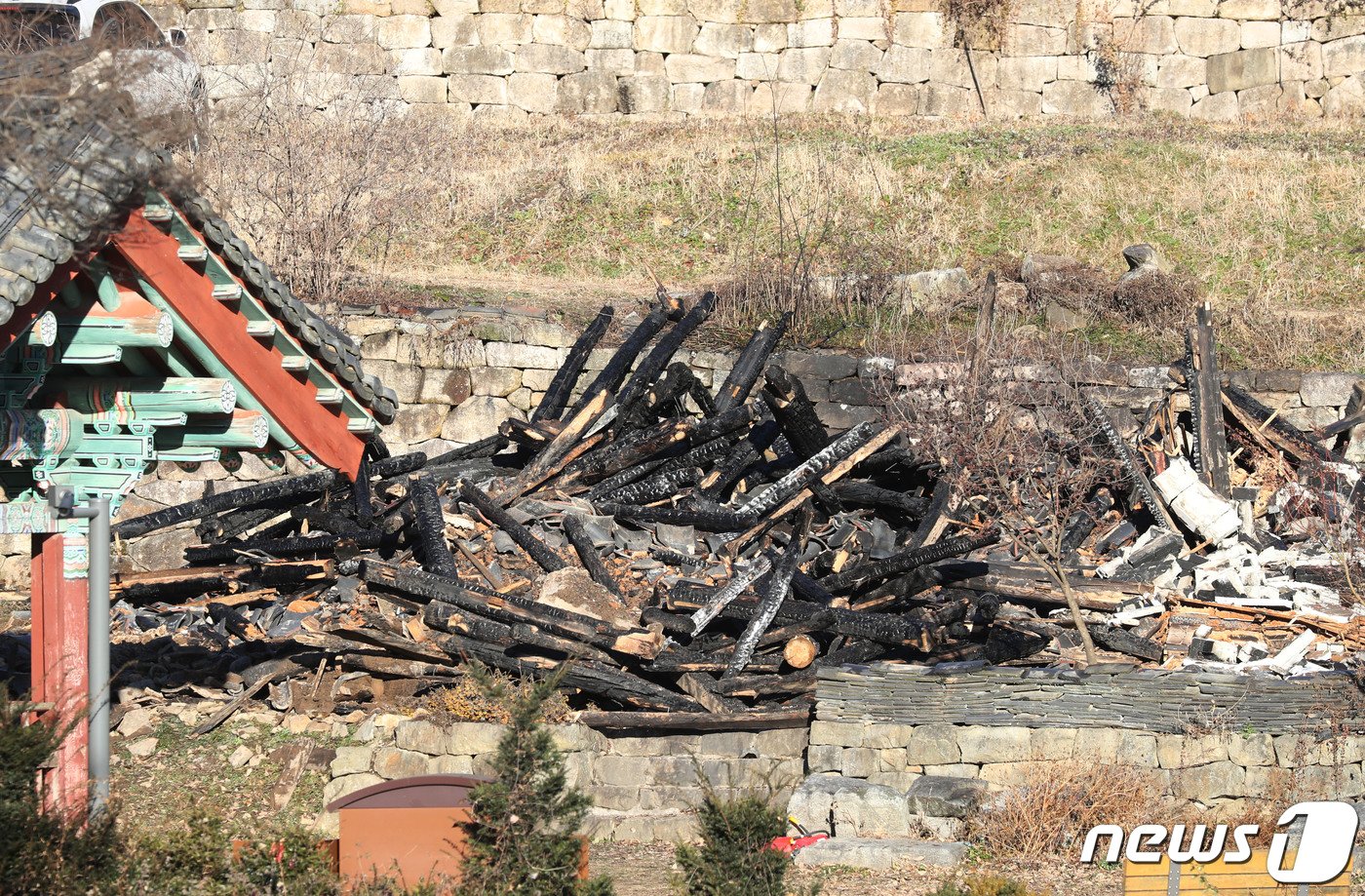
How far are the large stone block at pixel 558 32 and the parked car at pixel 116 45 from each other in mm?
5690

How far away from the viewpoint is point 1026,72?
2589 centimetres

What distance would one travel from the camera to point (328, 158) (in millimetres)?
19312

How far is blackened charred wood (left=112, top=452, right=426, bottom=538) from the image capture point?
43.8 feet

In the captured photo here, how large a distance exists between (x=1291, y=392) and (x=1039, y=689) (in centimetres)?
711

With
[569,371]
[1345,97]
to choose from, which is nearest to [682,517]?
[569,371]

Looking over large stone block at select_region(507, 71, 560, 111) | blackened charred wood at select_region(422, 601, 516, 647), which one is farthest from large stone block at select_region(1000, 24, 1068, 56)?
blackened charred wood at select_region(422, 601, 516, 647)

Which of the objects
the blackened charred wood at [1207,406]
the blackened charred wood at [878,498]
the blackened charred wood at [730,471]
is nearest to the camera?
the blackened charred wood at [878,498]

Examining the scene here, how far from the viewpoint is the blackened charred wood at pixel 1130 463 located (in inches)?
527

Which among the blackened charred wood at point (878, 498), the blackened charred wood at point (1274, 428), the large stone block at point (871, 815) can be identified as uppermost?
the blackened charred wood at point (1274, 428)

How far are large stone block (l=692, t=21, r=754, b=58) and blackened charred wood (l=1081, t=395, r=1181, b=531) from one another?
1338 centimetres

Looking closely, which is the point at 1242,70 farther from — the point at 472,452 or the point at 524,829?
the point at 524,829

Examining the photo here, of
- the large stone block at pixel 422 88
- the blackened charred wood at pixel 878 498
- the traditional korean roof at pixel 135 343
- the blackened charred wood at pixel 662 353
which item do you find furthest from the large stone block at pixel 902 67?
the traditional korean roof at pixel 135 343

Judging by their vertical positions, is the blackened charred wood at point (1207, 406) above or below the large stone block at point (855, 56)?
below

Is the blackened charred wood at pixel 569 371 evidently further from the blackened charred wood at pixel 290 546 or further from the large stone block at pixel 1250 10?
the large stone block at pixel 1250 10
